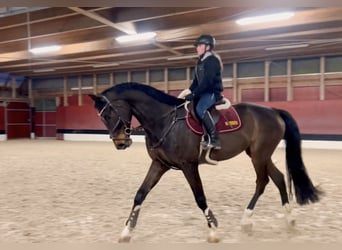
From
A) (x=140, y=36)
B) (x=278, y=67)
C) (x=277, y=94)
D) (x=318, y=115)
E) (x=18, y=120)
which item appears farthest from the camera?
(x=18, y=120)

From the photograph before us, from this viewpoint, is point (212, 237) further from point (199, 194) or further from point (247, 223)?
point (247, 223)

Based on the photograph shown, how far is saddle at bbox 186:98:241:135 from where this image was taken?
8.90 ft

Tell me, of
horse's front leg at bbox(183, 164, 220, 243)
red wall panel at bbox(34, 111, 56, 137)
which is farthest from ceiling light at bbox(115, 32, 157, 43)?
red wall panel at bbox(34, 111, 56, 137)

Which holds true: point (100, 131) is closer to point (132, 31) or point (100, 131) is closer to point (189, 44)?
point (189, 44)

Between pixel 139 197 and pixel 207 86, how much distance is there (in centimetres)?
107

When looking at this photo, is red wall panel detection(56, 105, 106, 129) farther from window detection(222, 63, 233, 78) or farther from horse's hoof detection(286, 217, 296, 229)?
horse's hoof detection(286, 217, 296, 229)

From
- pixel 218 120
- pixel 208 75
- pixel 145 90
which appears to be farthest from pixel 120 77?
pixel 208 75

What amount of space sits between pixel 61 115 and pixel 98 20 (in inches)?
406

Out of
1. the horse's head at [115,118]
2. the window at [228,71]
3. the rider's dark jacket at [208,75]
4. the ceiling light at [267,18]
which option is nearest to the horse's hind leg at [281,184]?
the rider's dark jacket at [208,75]

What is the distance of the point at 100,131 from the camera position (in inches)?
586

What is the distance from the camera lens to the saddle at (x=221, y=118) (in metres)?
2.71

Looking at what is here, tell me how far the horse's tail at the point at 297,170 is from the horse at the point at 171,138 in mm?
19

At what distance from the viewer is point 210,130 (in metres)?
2.64

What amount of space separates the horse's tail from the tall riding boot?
0.94 m
